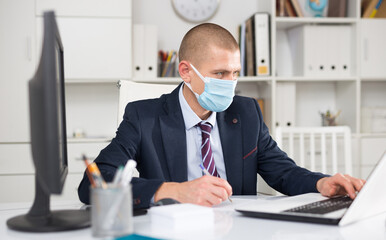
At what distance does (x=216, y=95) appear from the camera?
1.62 meters

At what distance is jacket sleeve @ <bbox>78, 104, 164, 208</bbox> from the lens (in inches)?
46.3

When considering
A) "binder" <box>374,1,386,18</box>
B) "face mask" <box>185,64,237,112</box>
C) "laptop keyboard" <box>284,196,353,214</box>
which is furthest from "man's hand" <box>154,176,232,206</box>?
"binder" <box>374,1,386,18</box>

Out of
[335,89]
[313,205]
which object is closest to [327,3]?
[335,89]

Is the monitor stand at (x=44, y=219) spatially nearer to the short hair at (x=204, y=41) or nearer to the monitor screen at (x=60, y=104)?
the monitor screen at (x=60, y=104)

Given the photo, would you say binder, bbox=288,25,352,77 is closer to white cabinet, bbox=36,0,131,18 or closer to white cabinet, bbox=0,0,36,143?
white cabinet, bbox=36,0,131,18

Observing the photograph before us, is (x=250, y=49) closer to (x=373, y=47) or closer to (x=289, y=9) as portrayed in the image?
(x=289, y=9)

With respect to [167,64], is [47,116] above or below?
below

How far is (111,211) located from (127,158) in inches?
26.1

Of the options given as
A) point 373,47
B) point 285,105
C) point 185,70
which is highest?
point 373,47

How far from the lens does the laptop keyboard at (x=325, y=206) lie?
3.40ft

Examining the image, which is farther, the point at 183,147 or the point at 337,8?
the point at 337,8

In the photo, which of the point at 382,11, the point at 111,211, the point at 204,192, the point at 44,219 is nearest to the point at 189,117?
the point at 204,192

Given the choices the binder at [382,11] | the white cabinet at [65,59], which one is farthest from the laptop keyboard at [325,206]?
the binder at [382,11]

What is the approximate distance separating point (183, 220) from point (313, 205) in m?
0.34
